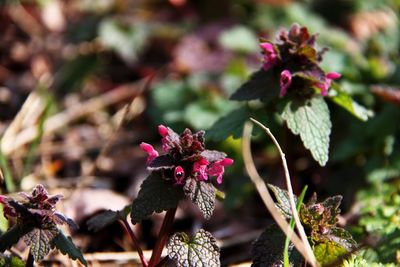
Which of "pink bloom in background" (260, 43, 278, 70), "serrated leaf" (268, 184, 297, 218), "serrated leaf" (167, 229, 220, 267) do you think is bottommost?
"serrated leaf" (167, 229, 220, 267)

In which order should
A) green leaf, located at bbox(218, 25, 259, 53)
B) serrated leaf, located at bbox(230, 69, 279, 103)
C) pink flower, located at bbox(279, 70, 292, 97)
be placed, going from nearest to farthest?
pink flower, located at bbox(279, 70, 292, 97), serrated leaf, located at bbox(230, 69, 279, 103), green leaf, located at bbox(218, 25, 259, 53)

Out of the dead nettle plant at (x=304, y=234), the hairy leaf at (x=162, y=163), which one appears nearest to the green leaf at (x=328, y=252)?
the dead nettle plant at (x=304, y=234)

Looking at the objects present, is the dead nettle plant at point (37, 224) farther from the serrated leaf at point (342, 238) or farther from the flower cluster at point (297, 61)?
the flower cluster at point (297, 61)

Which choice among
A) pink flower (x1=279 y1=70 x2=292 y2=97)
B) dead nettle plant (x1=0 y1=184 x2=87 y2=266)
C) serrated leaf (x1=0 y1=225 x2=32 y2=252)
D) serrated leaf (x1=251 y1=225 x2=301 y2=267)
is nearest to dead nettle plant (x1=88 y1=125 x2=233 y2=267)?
serrated leaf (x1=251 y1=225 x2=301 y2=267)

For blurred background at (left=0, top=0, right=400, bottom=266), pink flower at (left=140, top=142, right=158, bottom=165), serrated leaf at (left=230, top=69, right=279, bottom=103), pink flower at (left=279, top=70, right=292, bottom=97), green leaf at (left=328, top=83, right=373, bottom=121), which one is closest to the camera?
pink flower at (left=140, top=142, right=158, bottom=165)

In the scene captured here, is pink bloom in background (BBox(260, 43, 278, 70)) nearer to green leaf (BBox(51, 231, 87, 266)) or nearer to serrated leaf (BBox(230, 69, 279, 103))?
serrated leaf (BBox(230, 69, 279, 103))

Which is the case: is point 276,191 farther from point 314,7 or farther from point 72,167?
point 314,7
